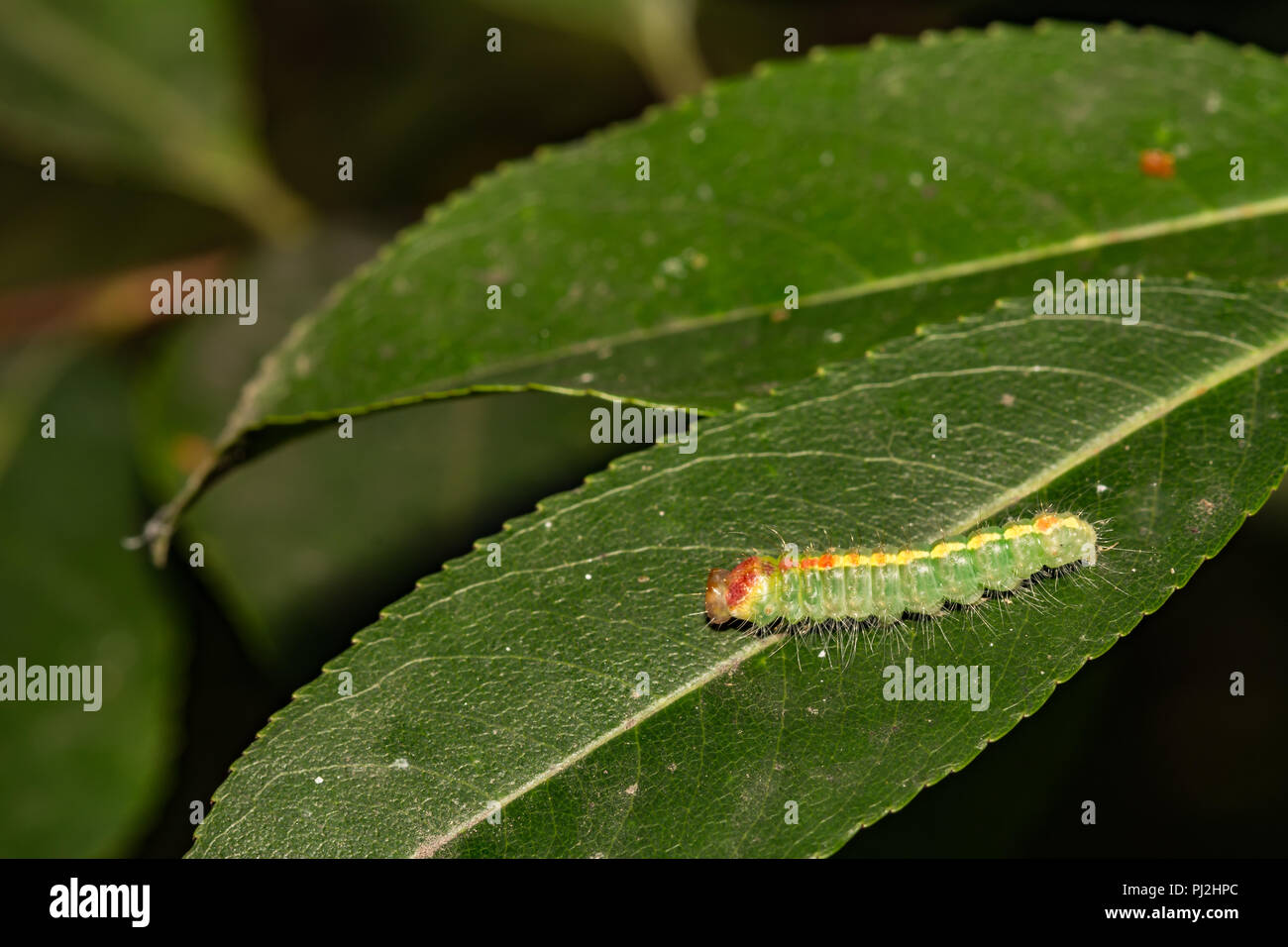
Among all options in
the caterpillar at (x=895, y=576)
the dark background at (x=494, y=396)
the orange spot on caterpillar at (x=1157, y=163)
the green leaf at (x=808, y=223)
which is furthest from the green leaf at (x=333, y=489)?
the orange spot on caterpillar at (x=1157, y=163)

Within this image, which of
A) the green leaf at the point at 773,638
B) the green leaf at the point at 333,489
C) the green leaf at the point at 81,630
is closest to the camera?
the green leaf at the point at 773,638

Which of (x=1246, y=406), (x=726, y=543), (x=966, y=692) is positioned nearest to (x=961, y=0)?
(x=1246, y=406)

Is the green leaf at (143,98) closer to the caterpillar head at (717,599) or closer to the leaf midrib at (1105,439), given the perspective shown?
the caterpillar head at (717,599)

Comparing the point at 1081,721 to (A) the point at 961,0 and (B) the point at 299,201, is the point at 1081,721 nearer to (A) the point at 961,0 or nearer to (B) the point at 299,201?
(A) the point at 961,0

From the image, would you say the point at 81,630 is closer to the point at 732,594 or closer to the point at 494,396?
the point at 494,396

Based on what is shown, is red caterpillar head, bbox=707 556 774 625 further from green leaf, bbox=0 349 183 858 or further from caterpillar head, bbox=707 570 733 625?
green leaf, bbox=0 349 183 858

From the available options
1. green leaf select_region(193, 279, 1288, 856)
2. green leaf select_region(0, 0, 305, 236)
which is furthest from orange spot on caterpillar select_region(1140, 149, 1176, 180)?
green leaf select_region(0, 0, 305, 236)
